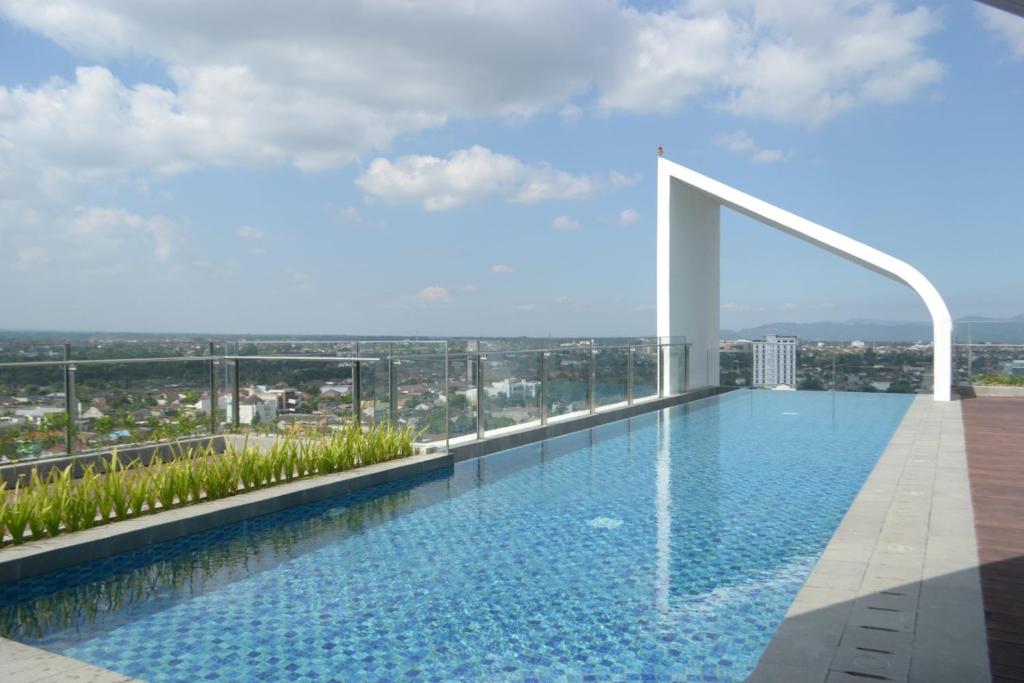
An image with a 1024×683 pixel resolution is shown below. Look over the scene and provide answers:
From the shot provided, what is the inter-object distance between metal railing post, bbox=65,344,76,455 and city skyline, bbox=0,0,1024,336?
158 inches

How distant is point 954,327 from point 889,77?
11536 mm

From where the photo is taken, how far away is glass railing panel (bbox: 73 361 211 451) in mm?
7295

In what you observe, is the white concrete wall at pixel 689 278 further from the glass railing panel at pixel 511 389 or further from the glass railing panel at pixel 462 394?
the glass railing panel at pixel 462 394

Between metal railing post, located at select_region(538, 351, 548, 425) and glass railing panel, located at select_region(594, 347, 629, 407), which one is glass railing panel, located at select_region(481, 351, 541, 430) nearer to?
metal railing post, located at select_region(538, 351, 548, 425)

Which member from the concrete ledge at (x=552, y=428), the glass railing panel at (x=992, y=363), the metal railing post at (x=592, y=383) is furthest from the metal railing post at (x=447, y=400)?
the glass railing panel at (x=992, y=363)

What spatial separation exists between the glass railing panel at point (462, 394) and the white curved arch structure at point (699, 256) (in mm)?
6725

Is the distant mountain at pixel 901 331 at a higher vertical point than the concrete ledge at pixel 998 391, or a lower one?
higher

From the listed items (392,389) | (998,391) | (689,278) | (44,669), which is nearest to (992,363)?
(998,391)

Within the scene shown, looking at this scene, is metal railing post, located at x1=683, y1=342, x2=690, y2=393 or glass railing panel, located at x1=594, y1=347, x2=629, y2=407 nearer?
glass railing panel, located at x1=594, y1=347, x2=629, y2=407

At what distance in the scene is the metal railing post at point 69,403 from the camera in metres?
7.13

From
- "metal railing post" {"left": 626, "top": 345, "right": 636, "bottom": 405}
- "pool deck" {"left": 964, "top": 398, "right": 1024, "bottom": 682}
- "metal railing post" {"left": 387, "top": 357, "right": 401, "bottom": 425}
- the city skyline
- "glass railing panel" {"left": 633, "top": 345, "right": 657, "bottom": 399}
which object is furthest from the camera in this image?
the city skyline

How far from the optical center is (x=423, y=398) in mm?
8703

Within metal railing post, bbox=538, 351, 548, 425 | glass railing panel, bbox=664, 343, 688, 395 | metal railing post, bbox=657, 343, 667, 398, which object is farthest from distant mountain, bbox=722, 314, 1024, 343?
metal railing post, bbox=538, 351, 548, 425

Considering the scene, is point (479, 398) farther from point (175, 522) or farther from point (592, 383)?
point (175, 522)
